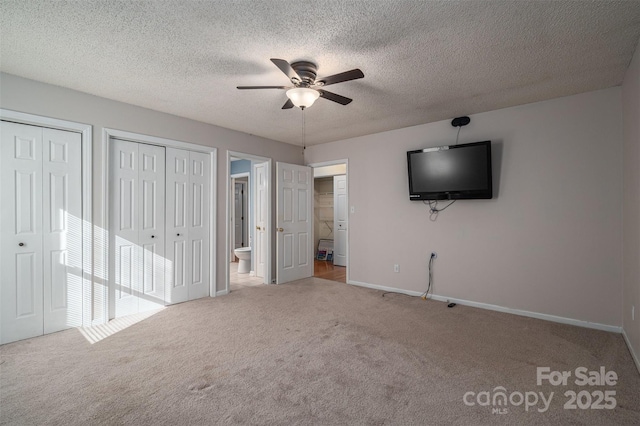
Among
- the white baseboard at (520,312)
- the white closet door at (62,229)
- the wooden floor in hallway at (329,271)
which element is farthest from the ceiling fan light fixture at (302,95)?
the wooden floor in hallway at (329,271)

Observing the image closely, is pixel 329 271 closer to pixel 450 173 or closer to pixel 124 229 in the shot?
pixel 450 173

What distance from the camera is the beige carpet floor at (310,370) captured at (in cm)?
185

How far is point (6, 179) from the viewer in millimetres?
2775

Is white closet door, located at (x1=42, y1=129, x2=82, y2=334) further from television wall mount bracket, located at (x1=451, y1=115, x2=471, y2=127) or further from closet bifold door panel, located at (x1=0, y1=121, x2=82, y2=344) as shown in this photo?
television wall mount bracket, located at (x1=451, y1=115, x2=471, y2=127)

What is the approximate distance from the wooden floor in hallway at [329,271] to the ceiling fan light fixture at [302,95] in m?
3.45

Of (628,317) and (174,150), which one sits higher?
(174,150)

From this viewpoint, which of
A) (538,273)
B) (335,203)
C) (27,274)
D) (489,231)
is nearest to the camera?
(27,274)

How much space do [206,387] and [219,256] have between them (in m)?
2.44

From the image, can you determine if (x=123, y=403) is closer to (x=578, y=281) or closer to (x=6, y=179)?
(x=6, y=179)

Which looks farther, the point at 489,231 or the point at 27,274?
the point at 489,231

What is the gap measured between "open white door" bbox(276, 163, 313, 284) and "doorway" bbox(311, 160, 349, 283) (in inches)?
17.1

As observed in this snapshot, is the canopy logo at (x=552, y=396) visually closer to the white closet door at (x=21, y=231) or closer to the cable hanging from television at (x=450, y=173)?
the cable hanging from television at (x=450, y=173)

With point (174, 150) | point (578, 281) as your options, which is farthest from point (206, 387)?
point (578, 281)

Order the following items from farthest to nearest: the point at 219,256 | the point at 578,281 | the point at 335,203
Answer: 1. the point at 335,203
2. the point at 219,256
3. the point at 578,281
